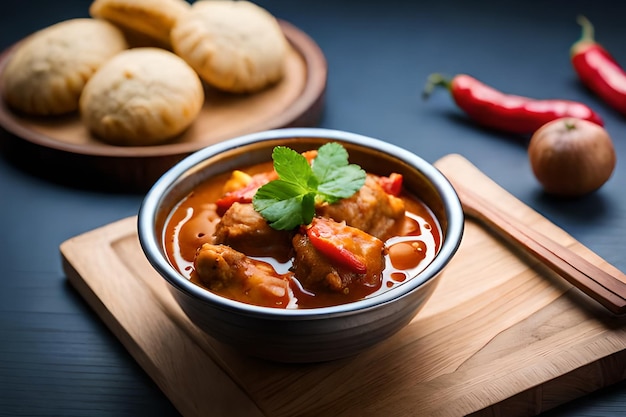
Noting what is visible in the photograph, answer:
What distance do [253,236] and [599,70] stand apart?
101 inches

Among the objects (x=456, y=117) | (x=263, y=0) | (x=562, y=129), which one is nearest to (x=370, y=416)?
(x=562, y=129)

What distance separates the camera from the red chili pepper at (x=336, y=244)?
2459 millimetres

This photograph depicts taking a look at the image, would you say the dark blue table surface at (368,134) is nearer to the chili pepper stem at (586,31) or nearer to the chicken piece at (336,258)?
the chili pepper stem at (586,31)

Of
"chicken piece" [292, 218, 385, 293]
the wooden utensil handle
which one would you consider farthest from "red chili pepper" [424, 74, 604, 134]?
"chicken piece" [292, 218, 385, 293]

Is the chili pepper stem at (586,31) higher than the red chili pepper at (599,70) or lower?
higher

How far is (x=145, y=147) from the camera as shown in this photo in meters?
3.82

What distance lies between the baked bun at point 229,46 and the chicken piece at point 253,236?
1.62 m

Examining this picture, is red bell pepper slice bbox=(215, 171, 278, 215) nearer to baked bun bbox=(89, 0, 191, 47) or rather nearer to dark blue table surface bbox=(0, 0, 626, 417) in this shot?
dark blue table surface bbox=(0, 0, 626, 417)

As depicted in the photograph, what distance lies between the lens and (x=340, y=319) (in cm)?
229

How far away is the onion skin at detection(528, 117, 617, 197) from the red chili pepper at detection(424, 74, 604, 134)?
19.7 inches

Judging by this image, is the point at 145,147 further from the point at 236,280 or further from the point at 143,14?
the point at 236,280

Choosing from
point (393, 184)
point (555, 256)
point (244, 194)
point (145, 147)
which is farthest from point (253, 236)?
point (145, 147)

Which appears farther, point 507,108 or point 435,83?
point 435,83

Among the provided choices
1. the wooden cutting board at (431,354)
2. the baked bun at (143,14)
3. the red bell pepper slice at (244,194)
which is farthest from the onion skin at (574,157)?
the baked bun at (143,14)
